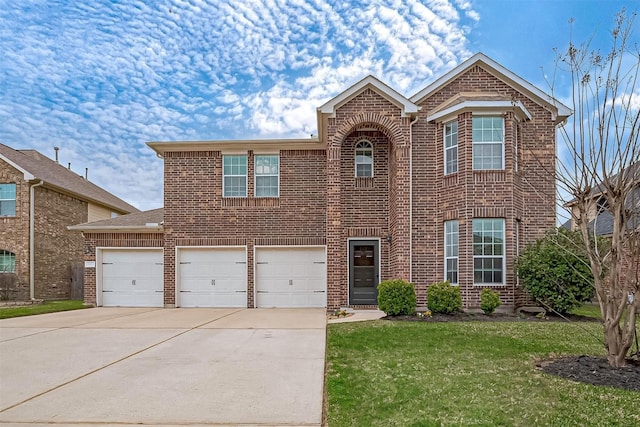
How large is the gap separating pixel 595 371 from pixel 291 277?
1046 cm

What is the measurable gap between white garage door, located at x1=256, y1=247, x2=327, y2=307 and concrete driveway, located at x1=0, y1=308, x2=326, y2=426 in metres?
3.88

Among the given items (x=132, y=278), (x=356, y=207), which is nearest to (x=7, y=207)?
(x=132, y=278)

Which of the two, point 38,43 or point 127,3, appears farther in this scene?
point 38,43

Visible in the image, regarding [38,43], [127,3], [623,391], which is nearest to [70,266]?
[38,43]

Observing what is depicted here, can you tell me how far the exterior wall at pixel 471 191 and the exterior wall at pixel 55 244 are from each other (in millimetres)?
16320

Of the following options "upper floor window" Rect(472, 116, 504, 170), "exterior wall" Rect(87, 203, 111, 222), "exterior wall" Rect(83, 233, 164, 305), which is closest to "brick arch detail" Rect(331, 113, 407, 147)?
"upper floor window" Rect(472, 116, 504, 170)

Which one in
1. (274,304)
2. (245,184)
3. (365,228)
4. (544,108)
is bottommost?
(274,304)

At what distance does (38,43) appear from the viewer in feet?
45.4

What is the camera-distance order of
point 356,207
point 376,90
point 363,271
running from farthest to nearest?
point 356,207 < point 363,271 < point 376,90

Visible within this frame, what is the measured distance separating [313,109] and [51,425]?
11.1 m

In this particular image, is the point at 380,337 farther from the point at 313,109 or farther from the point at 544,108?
the point at 544,108

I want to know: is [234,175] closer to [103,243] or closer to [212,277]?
[212,277]

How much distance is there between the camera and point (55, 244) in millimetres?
19859

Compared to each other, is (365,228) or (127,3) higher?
(127,3)
